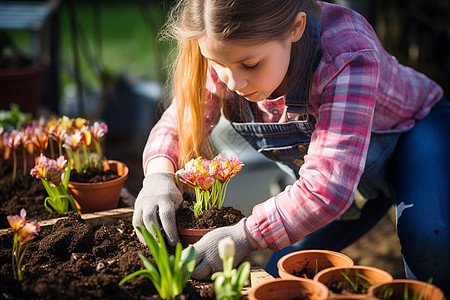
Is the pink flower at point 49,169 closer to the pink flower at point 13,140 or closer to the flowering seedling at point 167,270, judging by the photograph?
the pink flower at point 13,140

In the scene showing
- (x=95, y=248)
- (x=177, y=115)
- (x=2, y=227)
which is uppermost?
(x=177, y=115)

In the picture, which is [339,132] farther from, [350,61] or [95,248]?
[95,248]

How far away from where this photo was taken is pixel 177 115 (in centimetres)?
176

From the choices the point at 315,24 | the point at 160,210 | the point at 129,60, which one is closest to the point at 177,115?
the point at 160,210

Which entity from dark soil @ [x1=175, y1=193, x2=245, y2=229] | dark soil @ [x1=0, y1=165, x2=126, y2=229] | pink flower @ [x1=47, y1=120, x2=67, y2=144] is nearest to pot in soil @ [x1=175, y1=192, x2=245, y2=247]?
dark soil @ [x1=175, y1=193, x2=245, y2=229]

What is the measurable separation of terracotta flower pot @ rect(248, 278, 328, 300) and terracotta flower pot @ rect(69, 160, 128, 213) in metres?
0.80

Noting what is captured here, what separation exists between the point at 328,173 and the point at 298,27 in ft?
1.26

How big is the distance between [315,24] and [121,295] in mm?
869

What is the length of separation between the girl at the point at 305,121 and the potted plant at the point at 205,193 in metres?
0.05

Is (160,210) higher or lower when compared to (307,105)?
lower

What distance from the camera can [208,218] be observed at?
4.80 feet

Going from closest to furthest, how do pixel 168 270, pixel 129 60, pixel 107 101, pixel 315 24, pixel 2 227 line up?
pixel 168 270 < pixel 315 24 < pixel 2 227 < pixel 107 101 < pixel 129 60

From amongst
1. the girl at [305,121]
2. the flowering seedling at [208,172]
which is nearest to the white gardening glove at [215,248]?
the girl at [305,121]

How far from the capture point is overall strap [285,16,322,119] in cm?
149
